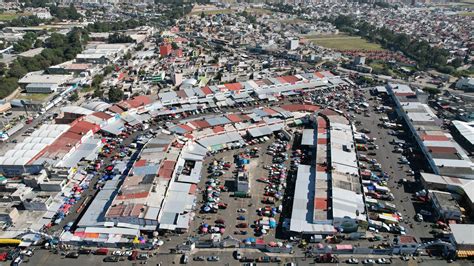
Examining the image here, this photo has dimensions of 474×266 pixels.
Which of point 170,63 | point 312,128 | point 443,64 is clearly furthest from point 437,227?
point 170,63

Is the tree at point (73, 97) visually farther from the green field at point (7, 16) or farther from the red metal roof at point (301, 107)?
the green field at point (7, 16)

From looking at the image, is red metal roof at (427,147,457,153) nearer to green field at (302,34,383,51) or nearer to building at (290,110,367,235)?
building at (290,110,367,235)

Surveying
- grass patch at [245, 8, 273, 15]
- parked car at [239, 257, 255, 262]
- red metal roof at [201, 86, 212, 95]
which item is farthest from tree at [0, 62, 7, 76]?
grass patch at [245, 8, 273, 15]

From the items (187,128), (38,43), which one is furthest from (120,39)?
(187,128)

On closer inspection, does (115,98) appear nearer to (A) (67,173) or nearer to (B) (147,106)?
(B) (147,106)

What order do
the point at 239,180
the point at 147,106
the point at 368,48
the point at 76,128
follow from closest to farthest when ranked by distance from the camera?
the point at 239,180 < the point at 76,128 < the point at 147,106 < the point at 368,48

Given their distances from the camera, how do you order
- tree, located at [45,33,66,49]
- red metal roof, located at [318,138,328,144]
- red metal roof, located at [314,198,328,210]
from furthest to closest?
tree, located at [45,33,66,49], red metal roof, located at [318,138,328,144], red metal roof, located at [314,198,328,210]
